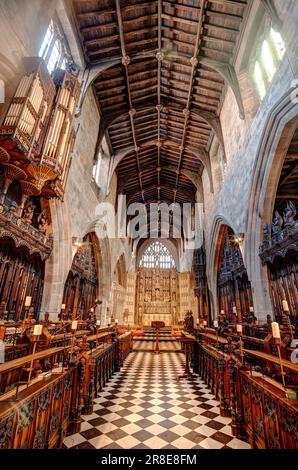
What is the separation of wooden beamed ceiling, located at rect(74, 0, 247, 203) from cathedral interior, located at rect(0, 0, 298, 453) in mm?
59

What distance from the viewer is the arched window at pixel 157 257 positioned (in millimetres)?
24062

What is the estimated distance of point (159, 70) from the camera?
9.52m

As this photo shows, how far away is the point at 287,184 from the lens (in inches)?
364

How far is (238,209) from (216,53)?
5.95 metres

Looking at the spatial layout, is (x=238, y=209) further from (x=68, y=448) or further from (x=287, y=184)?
(x=68, y=448)

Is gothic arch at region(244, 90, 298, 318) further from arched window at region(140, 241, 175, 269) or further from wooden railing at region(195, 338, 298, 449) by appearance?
arched window at region(140, 241, 175, 269)

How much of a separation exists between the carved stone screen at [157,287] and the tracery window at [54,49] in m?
18.7

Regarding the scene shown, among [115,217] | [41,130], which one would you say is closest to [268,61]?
[41,130]

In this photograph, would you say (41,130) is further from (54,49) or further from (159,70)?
(159,70)

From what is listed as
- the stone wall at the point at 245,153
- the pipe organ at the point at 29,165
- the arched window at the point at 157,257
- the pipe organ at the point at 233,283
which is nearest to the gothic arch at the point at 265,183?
the stone wall at the point at 245,153

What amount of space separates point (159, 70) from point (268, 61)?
4369 millimetres

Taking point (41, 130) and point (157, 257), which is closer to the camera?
point (41, 130)

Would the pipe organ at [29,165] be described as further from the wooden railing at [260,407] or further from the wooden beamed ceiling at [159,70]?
the wooden railing at [260,407]
